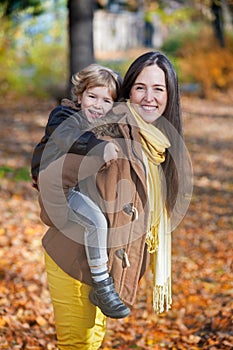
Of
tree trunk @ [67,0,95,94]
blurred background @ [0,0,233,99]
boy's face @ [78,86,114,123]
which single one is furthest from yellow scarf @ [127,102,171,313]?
blurred background @ [0,0,233,99]

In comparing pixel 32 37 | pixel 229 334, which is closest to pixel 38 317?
pixel 229 334

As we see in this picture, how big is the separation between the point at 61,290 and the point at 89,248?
333mm

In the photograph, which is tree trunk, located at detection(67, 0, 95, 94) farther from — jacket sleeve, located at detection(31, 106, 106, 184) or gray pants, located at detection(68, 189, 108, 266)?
gray pants, located at detection(68, 189, 108, 266)

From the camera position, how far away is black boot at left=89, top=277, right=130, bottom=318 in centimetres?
256

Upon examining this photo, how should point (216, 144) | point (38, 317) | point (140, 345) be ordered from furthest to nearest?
1. point (216, 144)
2. point (38, 317)
3. point (140, 345)

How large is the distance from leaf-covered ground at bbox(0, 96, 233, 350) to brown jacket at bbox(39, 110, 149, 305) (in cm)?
159

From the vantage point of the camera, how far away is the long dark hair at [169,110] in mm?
2664

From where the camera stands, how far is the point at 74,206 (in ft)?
8.30

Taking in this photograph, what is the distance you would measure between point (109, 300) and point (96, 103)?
0.90 meters

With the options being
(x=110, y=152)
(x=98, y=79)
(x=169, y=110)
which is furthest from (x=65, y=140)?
(x=169, y=110)

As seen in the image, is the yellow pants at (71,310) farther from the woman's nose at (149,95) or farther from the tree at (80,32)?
the tree at (80,32)

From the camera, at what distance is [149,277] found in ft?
19.3

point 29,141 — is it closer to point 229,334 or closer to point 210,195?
point 210,195

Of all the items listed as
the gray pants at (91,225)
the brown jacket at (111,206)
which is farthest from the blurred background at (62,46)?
the gray pants at (91,225)
